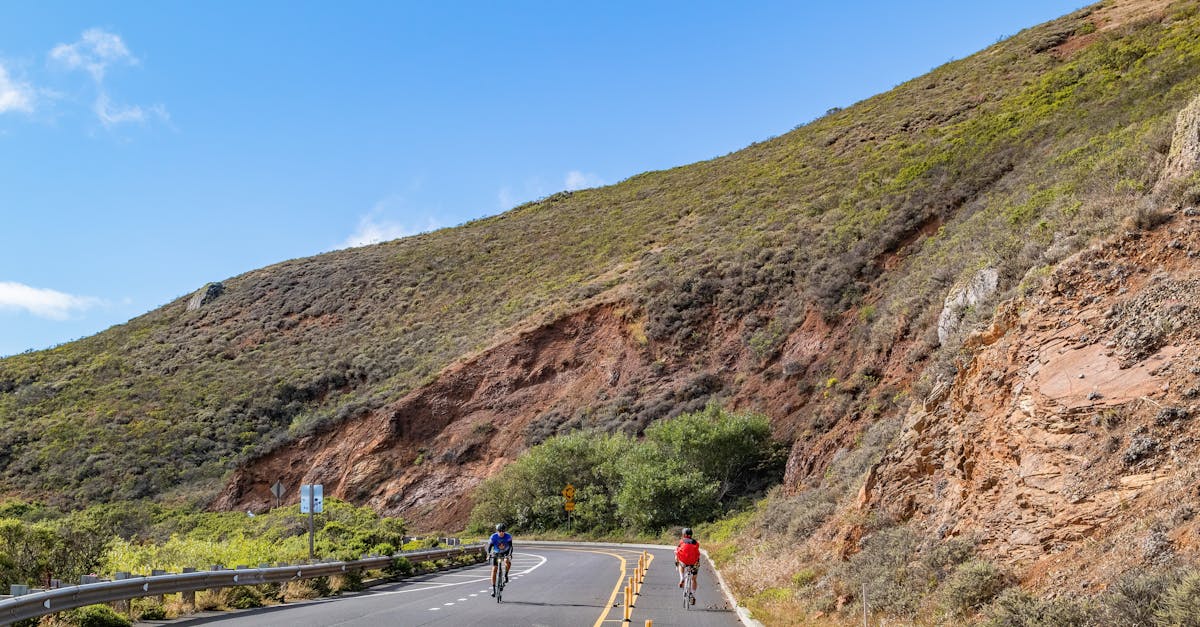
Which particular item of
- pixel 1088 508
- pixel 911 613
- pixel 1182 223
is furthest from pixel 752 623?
pixel 1182 223

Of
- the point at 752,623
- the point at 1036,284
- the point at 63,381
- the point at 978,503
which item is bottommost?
the point at 752,623

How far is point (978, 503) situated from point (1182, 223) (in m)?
5.72

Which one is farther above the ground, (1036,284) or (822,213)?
(822,213)

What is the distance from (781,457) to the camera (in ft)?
120

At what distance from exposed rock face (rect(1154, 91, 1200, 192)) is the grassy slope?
3.26 ft

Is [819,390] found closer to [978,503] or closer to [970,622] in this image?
[978,503]

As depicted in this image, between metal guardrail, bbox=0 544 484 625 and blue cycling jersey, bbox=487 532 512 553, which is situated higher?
metal guardrail, bbox=0 544 484 625

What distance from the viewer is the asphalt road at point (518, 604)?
12234 millimetres

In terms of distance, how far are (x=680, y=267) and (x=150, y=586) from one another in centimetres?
4170

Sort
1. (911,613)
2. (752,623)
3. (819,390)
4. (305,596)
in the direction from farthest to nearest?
(819,390)
(305,596)
(752,623)
(911,613)

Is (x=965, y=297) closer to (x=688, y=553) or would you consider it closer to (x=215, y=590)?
(x=688, y=553)

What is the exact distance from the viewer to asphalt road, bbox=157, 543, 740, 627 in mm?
12234

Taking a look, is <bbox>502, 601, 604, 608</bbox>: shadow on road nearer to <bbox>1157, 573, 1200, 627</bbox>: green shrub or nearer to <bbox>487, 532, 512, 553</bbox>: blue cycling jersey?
<bbox>487, 532, 512, 553</bbox>: blue cycling jersey

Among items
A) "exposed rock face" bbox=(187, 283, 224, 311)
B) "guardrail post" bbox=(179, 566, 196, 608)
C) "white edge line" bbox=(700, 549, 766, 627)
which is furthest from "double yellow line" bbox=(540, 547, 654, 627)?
"exposed rock face" bbox=(187, 283, 224, 311)
